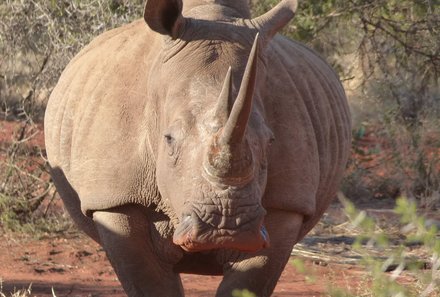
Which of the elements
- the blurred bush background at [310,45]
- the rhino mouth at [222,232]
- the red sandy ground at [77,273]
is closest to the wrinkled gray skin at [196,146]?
the rhino mouth at [222,232]

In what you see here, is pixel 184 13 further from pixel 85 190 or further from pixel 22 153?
pixel 22 153

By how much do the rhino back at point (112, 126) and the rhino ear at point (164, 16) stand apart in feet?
1.14

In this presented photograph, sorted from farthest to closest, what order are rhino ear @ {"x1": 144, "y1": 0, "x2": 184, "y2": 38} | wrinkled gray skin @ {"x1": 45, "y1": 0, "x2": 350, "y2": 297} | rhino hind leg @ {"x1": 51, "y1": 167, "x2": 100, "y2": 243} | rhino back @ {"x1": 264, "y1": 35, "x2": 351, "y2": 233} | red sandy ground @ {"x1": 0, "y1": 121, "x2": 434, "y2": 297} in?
red sandy ground @ {"x1": 0, "y1": 121, "x2": 434, "y2": 297}
rhino hind leg @ {"x1": 51, "y1": 167, "x2": 100, "y2": 243}
rhino back @ {"x1": 264, "y1": 35, "x2": 351, "y2": 233}
rhino ear @ {"x1": 144, "y1": 0, "x2": 184, "y2": 38}
wrinkled gray skin @ {"x1": 45, "y1": 0, "x2": 350, "y2": 297}

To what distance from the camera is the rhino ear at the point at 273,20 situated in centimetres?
628

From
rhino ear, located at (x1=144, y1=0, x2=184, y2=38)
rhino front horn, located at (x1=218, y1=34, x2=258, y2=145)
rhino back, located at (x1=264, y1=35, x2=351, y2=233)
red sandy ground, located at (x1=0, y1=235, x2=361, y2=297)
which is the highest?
rhino ear, located at (x1=144, y1=0, x2=184, y2=38)

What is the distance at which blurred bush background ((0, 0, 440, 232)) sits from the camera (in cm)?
1055

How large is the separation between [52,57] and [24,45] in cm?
28

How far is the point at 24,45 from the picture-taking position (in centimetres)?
1082

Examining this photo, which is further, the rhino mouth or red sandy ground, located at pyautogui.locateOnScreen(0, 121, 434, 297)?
red sandy ground, located at pyautogui.locateOnScreen(0, 121, 434, 297)

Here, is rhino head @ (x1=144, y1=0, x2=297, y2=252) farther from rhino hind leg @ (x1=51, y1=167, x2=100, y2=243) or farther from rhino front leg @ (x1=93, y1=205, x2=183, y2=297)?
rhino hind leg @ (x1=51, y1=167, x2=100, y2=243)

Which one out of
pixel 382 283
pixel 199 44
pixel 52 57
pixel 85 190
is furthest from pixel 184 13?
pixel 52 57

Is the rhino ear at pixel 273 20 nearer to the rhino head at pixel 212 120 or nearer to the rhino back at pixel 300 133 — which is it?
the rhino head at pixel 212 120

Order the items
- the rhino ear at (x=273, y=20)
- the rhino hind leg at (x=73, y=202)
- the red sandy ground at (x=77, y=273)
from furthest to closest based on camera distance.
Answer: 1. the red sandy ground at (x=77, y=273)
2. the rhino hind leg at (x=73, y=202)
3. the rhino ear at (x=273, y=20)

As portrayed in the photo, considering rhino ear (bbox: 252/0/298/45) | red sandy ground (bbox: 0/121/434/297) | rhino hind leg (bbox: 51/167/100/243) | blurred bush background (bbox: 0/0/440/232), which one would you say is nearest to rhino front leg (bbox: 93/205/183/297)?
rhino hind leg (bbox: 51/167/100/243)
